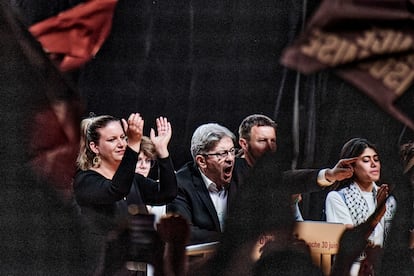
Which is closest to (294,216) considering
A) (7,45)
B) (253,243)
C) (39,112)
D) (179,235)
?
(253,243)

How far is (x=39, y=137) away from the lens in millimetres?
3996

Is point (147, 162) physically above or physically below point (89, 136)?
below

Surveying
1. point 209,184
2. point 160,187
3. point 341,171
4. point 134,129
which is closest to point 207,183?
point 209,184

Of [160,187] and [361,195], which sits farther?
[361,195]

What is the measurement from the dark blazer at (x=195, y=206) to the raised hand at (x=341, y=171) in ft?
1.50

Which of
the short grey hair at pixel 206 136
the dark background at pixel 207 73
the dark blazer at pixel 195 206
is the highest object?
the dark background at pixel 207 73

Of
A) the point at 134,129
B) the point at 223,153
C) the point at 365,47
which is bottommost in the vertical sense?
the point at 223,153

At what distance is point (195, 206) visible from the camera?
397cm

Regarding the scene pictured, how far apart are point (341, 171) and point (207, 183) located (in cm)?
64

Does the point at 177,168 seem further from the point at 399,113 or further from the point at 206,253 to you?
the point at 399,113

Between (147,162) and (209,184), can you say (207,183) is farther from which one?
(147,162)

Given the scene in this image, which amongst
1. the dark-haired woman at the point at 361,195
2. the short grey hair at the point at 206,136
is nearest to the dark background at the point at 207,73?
the short grey hair at the point at 206,136

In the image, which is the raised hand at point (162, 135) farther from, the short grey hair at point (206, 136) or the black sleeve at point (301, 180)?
the black sleeve at point (301, 180)

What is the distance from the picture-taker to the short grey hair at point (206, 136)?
13.1 ft
